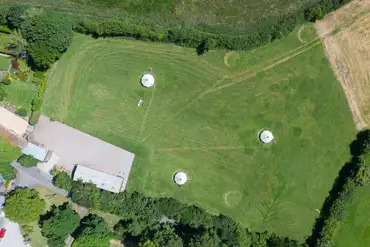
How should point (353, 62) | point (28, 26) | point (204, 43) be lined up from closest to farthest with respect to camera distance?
point (28, 26), point (204, 43), point (353, 62)

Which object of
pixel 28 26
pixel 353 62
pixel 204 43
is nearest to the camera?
pixel 28 26

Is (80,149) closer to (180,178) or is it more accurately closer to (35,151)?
(35,151)

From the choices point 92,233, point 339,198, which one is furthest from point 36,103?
point 339,198

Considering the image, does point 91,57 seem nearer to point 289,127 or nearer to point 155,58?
point 155,58

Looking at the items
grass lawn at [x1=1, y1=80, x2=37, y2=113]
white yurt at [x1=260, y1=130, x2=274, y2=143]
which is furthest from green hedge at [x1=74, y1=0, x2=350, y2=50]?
white yurt at [x1=260, y1=130, x2=274, y2=143]

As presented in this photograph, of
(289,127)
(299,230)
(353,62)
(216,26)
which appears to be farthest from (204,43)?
(299,230)

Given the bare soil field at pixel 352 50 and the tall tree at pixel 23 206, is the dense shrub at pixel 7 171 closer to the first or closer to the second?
the tall tree at pixel 23 206

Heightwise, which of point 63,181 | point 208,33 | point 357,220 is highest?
point 208,33
